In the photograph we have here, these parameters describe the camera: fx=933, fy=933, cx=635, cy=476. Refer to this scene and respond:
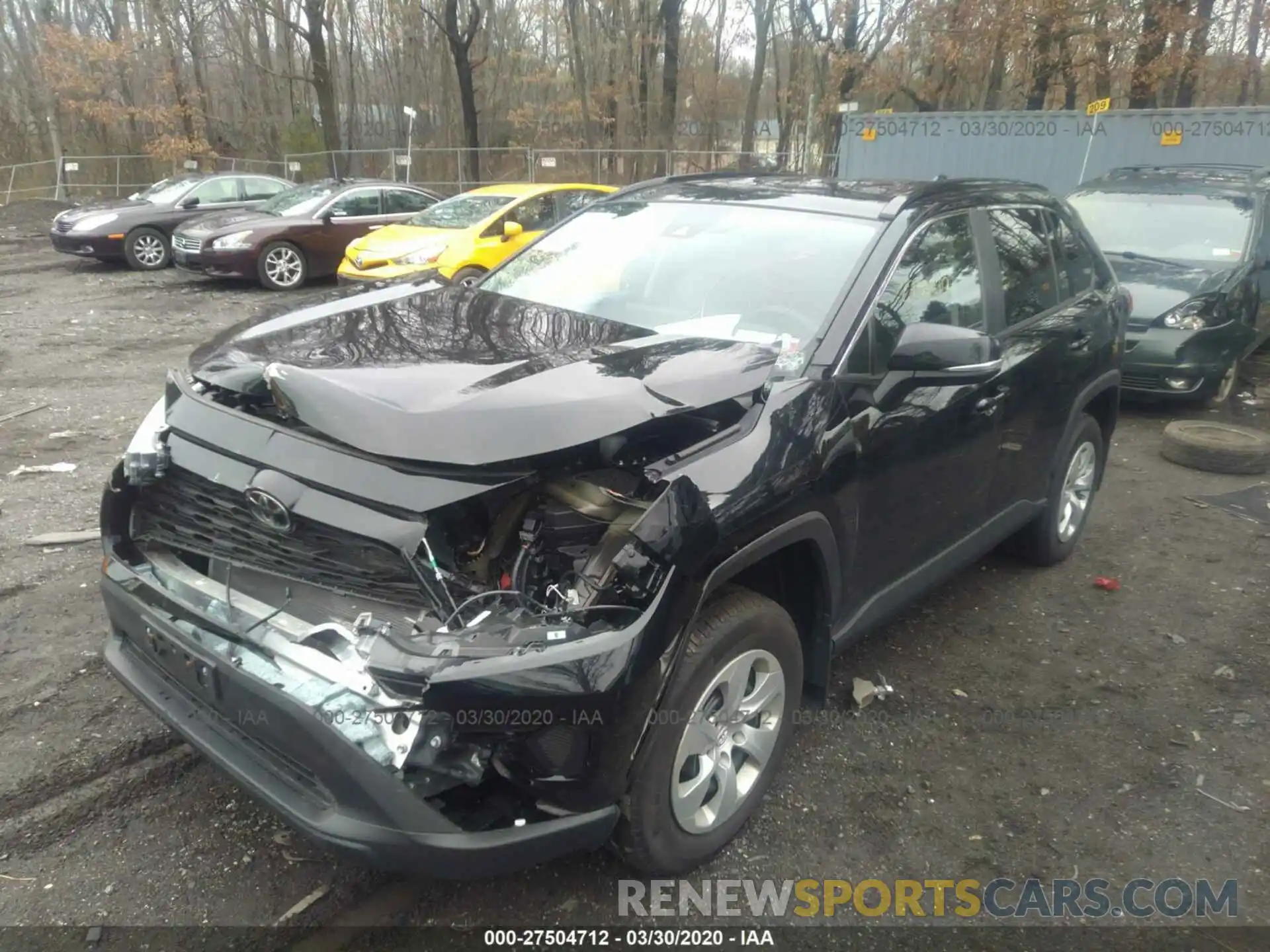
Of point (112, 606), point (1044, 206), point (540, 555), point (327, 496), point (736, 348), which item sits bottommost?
point (112, 606)

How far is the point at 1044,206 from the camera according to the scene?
4516 mm

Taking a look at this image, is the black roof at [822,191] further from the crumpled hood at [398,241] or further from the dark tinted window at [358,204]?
the dark tinted window at [358,204]

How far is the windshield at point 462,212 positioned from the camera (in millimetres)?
11883

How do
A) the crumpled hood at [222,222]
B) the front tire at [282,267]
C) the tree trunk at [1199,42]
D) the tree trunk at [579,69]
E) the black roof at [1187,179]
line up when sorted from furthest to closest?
the tree trunk at [579,69], the tree trunk at [1199,42], the crumpled hood at [222,222], the front tire at [282,267], the black roof at [1187,179]

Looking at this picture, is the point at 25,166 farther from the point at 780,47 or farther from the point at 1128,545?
the point at 1128,545

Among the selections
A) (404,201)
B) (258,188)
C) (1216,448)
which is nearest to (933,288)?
(1216,448)

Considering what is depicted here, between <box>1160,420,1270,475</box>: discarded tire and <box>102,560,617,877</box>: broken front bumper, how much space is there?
19.0 ft

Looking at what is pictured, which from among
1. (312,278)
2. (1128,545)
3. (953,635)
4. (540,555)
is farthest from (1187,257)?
(312,278)

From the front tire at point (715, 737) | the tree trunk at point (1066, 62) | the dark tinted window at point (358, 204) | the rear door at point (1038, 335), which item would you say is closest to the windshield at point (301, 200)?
the dark tinted window at point (358, 204)

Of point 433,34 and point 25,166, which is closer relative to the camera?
point 25,166

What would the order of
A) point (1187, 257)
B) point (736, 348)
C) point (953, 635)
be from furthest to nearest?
point (1187, 257)
point (953, 635)
point (736, 348)

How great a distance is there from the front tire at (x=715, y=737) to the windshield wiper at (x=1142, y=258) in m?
6.88

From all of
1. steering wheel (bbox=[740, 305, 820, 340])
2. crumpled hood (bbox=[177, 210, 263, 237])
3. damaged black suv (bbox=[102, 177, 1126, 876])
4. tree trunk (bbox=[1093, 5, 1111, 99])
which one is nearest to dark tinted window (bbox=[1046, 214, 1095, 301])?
damaged black suv (bbox=[102, 177, 1126, 876])

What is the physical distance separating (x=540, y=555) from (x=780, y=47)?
3962 cm
